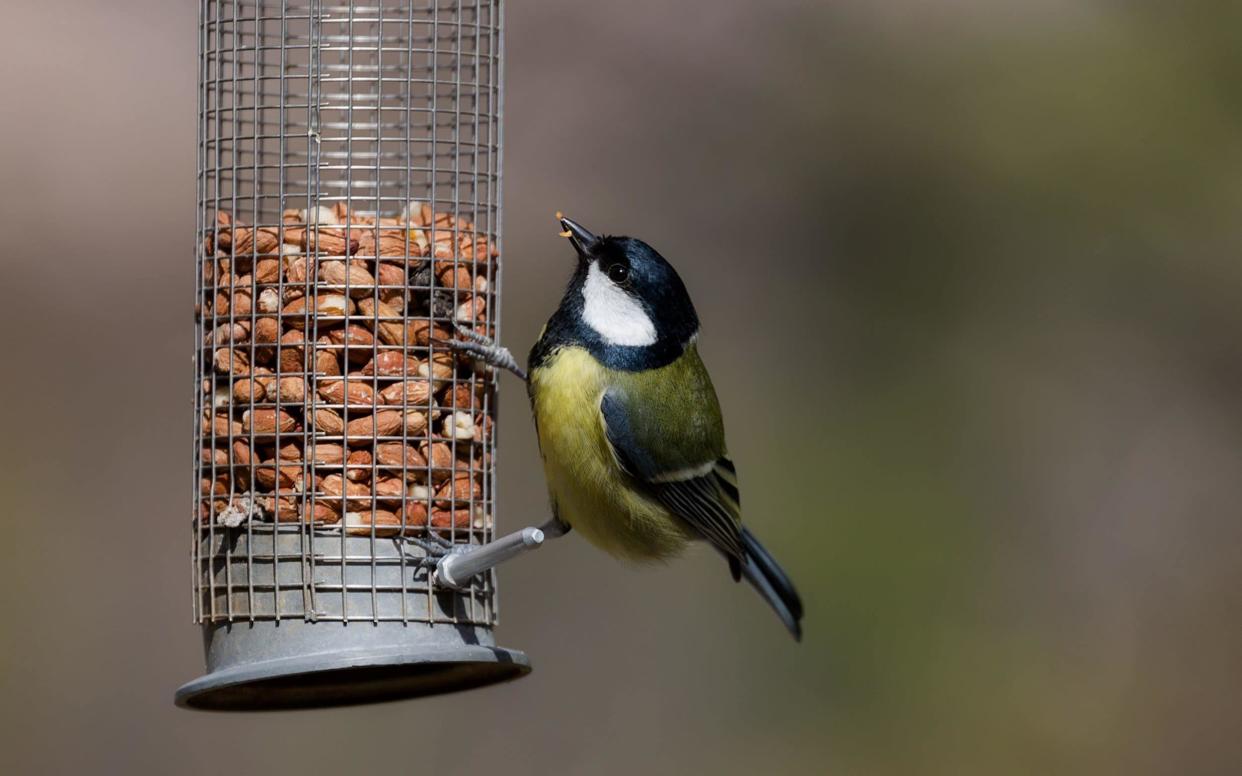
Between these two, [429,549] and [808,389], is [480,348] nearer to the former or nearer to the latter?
[429,549]

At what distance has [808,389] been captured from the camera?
8930 mm

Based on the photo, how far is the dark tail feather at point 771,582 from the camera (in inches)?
221

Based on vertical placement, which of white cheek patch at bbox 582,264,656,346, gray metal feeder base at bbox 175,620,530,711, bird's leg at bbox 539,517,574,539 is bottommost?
gray metal feeder base at bbox 175,620,530,711

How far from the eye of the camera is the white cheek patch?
476cm

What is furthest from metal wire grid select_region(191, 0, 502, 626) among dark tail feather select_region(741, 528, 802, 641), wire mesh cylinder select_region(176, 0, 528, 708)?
dark tail feather select_region(741, 528, 802, 641)

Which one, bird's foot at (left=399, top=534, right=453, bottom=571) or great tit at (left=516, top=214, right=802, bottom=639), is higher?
great tit at (left=516, top=214, right=802, bottom=639)

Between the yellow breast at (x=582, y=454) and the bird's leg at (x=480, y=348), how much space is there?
6.1 inches

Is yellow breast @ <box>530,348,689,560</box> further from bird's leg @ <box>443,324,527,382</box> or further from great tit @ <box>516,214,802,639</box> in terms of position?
bird's leg @ <box>443,324,527,382</box>

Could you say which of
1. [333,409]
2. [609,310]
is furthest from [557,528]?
[333,409]

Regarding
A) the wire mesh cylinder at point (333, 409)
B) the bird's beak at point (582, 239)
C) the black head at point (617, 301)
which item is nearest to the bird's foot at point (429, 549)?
the wire mesh cylinder at point (333, 409)

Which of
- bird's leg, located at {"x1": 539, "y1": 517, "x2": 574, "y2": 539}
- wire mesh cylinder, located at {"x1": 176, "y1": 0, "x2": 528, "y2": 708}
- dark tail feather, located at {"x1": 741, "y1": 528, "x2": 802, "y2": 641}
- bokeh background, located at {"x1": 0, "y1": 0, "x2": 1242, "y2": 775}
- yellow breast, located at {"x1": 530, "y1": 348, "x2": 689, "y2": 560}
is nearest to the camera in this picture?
wire mesh cylinder, located at {"x1": 176, "y1": 0, "x2": 528, "y2": 708}

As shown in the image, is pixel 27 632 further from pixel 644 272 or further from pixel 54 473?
pixel 644 272

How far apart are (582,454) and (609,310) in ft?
1.35

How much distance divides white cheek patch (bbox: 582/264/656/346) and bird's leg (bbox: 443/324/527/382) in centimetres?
28
